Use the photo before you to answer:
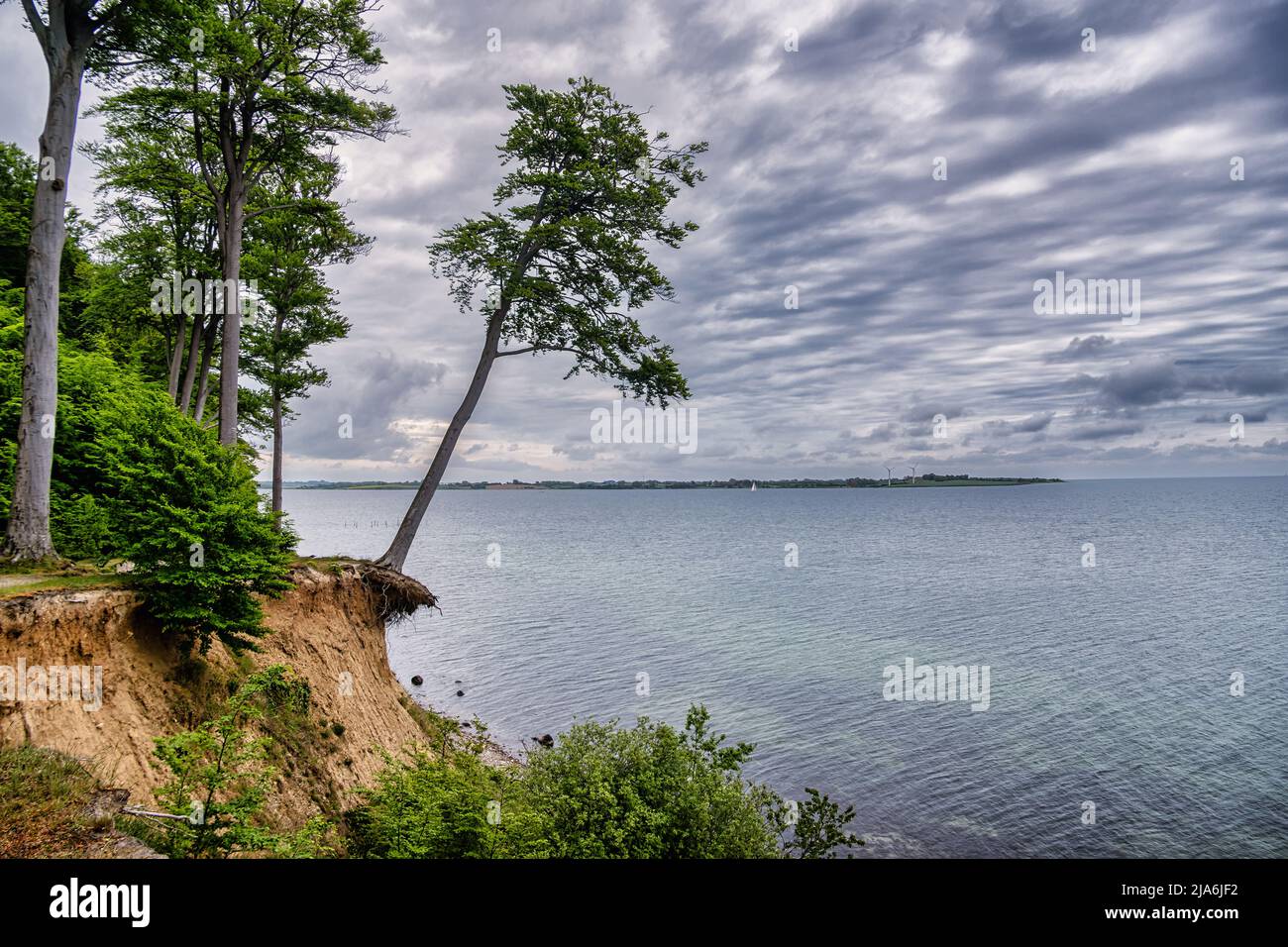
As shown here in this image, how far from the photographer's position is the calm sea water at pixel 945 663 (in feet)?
80.1

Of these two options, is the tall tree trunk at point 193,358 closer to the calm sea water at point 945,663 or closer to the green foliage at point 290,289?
the green foliage at point 290,289

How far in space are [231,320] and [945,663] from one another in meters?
39.9

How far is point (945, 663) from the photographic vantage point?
4131 cm

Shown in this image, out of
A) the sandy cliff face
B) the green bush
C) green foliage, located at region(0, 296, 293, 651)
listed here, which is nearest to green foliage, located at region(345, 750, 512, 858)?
the green bush

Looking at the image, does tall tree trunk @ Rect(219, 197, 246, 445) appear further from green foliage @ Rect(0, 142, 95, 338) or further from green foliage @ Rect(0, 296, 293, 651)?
green foliage @ Rect(0, 142, 95, 338)

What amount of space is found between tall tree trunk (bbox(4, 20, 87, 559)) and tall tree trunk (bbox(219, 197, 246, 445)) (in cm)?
428

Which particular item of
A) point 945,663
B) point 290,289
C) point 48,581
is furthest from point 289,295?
point 945,663

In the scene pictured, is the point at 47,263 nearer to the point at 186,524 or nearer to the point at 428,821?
the point at 186,524

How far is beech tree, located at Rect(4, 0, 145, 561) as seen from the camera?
13.1 meters
